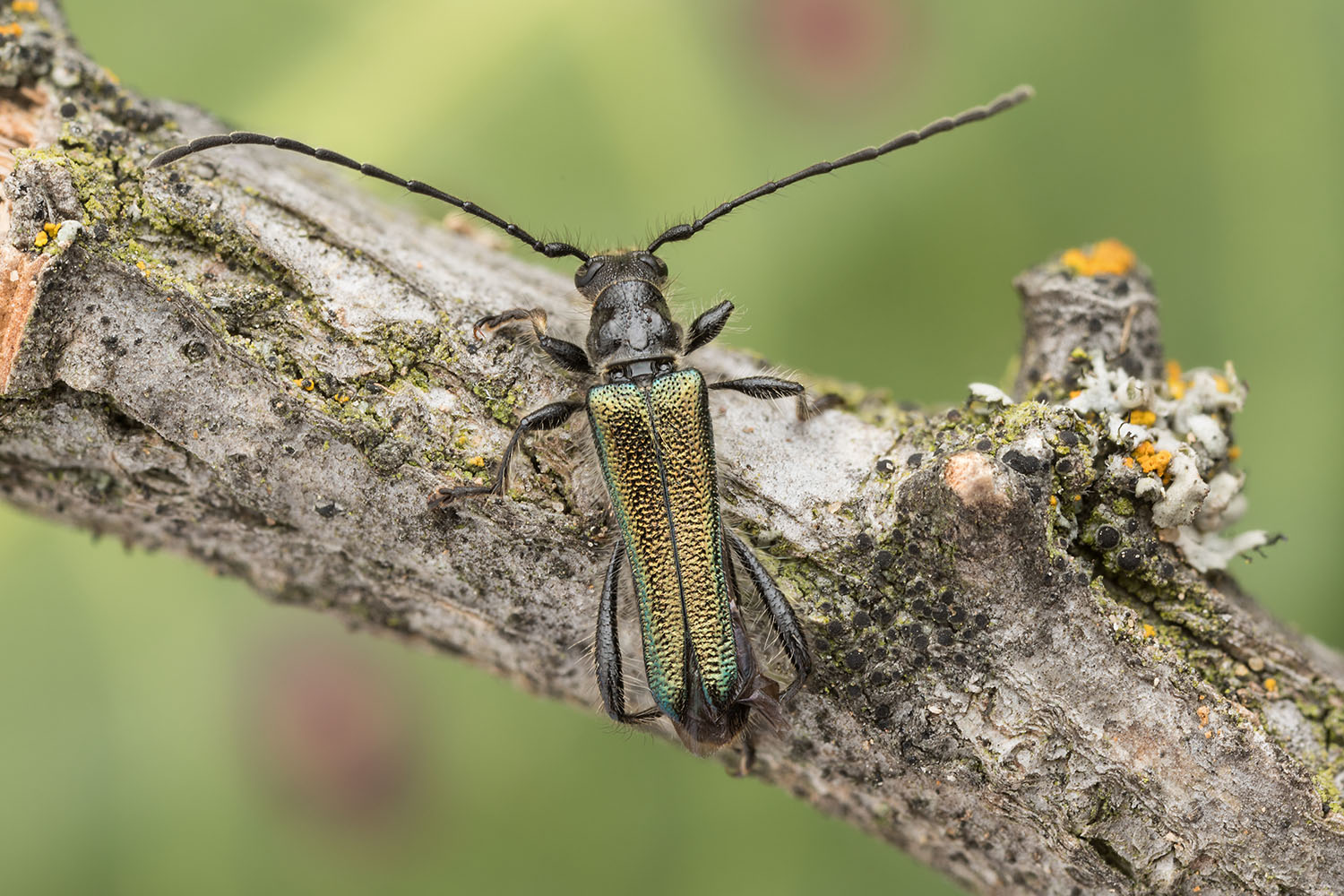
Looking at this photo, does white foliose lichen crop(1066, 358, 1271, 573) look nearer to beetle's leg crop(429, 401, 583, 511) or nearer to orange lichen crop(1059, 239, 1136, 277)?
orange lichen crop(1059, 239, 1136, 277)

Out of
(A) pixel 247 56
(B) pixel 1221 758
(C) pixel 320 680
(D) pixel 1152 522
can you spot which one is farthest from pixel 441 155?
(B) pixel 1221 758

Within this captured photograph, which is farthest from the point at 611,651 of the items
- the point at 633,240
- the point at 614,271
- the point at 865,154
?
the point at 633,240

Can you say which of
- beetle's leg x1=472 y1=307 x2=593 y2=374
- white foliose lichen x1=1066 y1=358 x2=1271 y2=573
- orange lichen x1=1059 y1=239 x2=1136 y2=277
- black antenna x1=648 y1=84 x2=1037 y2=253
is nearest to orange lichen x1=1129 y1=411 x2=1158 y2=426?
white foliose lichen x1=1066 y1=358 x2=1271 y2=573

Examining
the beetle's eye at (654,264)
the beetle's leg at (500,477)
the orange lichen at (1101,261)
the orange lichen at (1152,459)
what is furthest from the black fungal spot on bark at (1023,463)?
the beetle's eye at (654,264)

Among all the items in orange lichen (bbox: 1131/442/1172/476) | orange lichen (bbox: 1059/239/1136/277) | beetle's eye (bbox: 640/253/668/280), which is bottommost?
orange lichen (bbox: 1131/442/1172/476)

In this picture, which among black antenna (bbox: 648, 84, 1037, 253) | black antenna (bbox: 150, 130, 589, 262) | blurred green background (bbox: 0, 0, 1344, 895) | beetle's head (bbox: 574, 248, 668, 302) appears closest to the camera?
black antenna (bbox: 150, 130, 589, 262)

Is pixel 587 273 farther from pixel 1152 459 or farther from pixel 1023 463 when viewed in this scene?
pixel 1152 459
